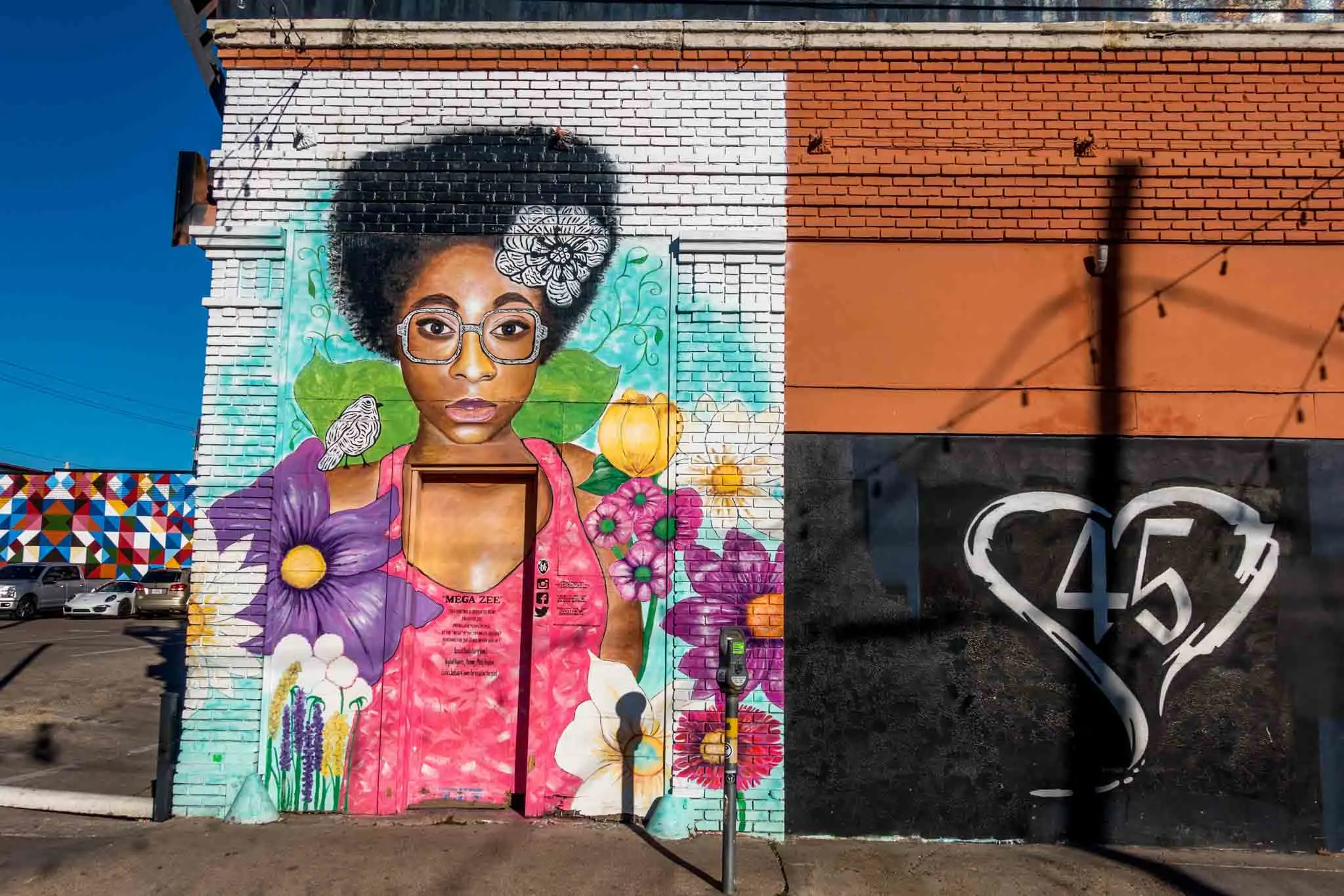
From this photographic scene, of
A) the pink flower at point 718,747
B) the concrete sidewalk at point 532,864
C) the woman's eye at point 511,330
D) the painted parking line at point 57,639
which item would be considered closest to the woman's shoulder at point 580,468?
the woman's eye at point 511,330

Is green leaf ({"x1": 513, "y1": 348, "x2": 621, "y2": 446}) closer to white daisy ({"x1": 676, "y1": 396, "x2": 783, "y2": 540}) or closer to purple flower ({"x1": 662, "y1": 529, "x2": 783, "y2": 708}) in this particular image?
white daisy ({"x1": 676, "y1": 396, "x2": 783, "y2": 540})

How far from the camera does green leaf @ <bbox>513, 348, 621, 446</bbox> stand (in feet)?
23.3

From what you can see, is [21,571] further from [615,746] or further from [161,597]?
[615,746]

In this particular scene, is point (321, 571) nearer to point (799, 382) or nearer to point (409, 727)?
point (409, 727)

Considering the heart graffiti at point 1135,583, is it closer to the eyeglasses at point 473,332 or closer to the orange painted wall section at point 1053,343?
the orange painted wall section at point 1053,343

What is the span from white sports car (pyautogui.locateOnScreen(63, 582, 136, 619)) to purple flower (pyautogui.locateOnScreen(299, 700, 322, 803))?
22.1 metres

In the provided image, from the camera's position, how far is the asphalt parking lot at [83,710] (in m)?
8.17

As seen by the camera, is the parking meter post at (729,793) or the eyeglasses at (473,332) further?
the eyeglasses at (473,332)

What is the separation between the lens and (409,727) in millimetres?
6945

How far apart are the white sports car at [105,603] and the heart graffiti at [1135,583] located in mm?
25386

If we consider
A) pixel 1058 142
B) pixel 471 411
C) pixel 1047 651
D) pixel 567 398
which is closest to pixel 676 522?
pixel 567 398

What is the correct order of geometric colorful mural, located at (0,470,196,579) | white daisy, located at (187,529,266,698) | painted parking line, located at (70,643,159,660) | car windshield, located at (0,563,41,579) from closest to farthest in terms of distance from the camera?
white daisy, located at (187,529,266,698) < painted parking line, located at (70,643,159,660) < car windshield, located at (0,563,41,579) < geometric colorful mural, located at (0,470,196,579)

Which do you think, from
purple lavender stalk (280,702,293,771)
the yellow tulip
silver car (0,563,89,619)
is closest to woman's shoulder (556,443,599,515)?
the yellow tulip

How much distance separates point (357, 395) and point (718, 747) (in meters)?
3.82
